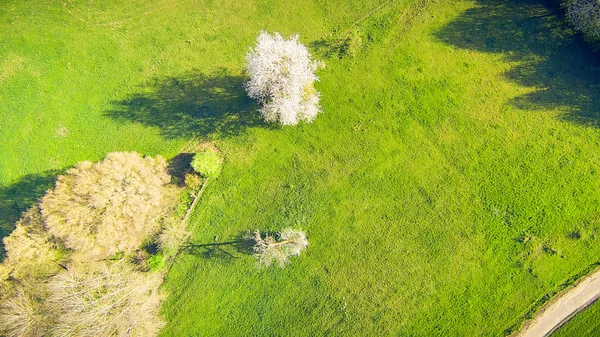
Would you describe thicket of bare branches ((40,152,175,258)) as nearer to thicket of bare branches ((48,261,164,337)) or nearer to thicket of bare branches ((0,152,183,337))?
thicket of bare branches ((0,152,183,337))

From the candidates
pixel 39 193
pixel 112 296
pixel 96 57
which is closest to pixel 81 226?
pixel 112 296

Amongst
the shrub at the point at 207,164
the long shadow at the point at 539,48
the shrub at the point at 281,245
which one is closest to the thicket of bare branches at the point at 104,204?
the shrub at the point at 207,164

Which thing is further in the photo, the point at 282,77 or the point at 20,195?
the point at 20,195

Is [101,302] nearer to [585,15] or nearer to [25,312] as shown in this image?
[25,312]

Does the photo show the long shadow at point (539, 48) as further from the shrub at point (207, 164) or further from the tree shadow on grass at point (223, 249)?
the tree shadow on grass at point (223, 249)

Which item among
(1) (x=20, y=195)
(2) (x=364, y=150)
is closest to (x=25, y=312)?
(1) (x=20, y=195)

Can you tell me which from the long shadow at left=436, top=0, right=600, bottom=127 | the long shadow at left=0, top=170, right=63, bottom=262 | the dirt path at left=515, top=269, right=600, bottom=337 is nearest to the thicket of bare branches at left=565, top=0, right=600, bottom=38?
the long shadow at left=436, top=0, right=600, bottom=127

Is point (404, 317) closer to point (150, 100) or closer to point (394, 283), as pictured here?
point (394, 283)
